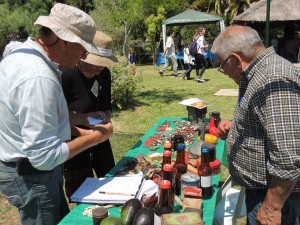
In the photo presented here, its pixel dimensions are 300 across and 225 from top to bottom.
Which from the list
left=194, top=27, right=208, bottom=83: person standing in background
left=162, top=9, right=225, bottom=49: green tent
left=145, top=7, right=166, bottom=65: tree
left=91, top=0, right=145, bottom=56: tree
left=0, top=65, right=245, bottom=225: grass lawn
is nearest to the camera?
left=0, top=65, right=245, bottom=225: grass lawn

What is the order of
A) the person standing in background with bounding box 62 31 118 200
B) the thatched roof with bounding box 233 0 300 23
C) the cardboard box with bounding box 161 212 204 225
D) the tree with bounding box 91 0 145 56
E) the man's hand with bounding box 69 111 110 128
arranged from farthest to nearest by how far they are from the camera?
the tree with bounding box 91 0 145 56, the thatched roof with bounding box 233 0 300 23, the person standing in background with bounding box 62 31 118 200, the man's hand with bounding box 69 111 110 128, the cardboard box with bounding box 161 212 204 225

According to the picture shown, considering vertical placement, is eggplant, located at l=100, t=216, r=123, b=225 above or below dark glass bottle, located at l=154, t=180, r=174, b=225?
below

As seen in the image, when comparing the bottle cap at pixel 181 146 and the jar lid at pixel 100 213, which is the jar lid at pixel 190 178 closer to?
the bottle cap at pixel 181 146

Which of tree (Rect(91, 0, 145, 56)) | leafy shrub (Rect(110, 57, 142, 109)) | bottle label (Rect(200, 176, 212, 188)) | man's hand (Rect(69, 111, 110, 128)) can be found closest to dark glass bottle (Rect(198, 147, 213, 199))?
bottle label (Rect(200, 176, 212, 188))

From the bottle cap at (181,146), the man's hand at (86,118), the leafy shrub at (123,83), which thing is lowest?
the leafy shrub at (123,83)

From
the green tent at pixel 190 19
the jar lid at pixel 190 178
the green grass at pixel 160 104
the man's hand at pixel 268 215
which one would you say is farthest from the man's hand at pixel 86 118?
the green tent at pixel 190 19

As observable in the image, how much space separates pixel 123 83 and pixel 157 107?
3.72 ft

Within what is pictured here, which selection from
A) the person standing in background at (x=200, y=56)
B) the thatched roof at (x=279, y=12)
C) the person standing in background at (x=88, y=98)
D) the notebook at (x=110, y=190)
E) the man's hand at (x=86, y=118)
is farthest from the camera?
the thatched roof at (x=279, y=12)

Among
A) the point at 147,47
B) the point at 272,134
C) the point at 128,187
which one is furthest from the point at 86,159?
the point at 147,47

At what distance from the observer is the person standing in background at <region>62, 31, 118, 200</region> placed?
244 centimetres

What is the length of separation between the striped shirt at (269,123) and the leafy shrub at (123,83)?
18.1 feet

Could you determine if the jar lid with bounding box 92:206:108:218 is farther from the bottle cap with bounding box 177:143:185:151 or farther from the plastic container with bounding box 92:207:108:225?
the bottle cap with bounding box 177:143:185:151

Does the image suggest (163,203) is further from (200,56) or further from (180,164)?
(200,56)

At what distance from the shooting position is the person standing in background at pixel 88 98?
8.00ft
